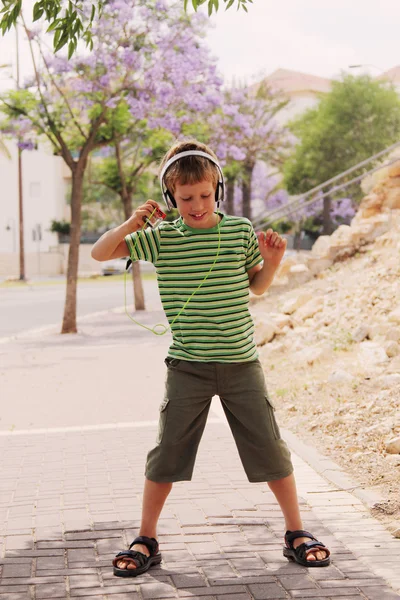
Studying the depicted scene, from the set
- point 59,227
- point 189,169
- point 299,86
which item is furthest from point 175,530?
point 299,86

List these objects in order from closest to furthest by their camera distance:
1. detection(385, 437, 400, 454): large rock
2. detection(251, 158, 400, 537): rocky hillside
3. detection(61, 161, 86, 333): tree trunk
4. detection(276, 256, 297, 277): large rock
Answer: detection(385, 437, 400, 454): large rock < detection(251, 158, 400, 537): rocky hillside < detection(276, 256, 297, 277): large rock < detection(61, 161, 86, 333): tree trunk

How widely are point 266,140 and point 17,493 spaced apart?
110ft

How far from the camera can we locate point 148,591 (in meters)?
3.49

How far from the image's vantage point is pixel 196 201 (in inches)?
145

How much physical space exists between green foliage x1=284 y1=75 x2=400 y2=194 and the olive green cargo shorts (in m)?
40.3

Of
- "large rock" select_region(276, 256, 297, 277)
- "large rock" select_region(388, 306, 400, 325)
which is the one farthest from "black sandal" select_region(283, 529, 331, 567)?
"large rock" select_region(276, 256, 297, 277)

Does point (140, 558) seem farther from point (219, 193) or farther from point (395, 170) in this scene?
point (395, 170)

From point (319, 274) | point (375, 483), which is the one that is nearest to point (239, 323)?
point (375, 483)

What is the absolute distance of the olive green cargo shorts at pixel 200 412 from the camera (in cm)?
375

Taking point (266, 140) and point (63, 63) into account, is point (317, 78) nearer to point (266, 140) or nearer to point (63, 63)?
point (266, 140)

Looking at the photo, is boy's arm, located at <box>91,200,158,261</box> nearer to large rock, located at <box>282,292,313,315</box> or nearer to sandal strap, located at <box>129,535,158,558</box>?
sandal strap, located at <box>129,535,158,558</box>

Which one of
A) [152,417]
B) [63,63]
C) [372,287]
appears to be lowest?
[152,417]

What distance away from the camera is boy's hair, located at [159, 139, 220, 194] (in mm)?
3689

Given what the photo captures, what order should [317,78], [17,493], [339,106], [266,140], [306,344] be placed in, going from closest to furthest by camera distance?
1. [17,493]
2. [306,344]
3. [266,140]
4. [339,106]
5. [317,78]
